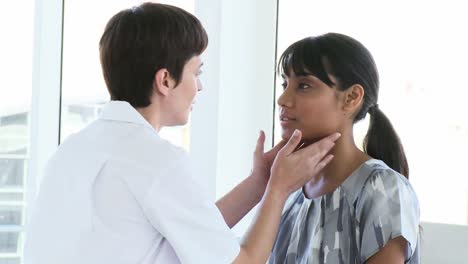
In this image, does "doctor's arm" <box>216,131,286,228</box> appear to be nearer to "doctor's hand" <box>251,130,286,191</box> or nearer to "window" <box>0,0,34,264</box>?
"doctor's hand" <box>251,130,286,191</box>

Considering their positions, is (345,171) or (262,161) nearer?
(345,171)

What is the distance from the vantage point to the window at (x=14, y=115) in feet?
6.55

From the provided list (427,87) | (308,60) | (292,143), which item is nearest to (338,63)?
(308,60)

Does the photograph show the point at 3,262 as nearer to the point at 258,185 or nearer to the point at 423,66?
the point at 258,185

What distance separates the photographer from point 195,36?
1.16 m

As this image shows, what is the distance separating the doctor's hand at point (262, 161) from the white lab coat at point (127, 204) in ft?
1.12

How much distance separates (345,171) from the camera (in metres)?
1.33

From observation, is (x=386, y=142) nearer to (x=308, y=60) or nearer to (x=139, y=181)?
(x=308, y=60)

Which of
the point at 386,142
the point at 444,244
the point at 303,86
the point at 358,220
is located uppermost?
the point at 303,86

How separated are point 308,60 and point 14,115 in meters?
1.05

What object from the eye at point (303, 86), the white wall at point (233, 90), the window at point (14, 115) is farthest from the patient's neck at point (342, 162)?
the window at point (14, 115)

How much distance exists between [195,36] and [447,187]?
742 mm

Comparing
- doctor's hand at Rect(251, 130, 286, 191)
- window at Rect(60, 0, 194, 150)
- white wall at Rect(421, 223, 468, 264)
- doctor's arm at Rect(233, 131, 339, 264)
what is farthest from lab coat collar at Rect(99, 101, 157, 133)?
window at Rect(60, 0, 194, 150)

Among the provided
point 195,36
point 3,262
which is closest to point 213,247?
point 195,36
